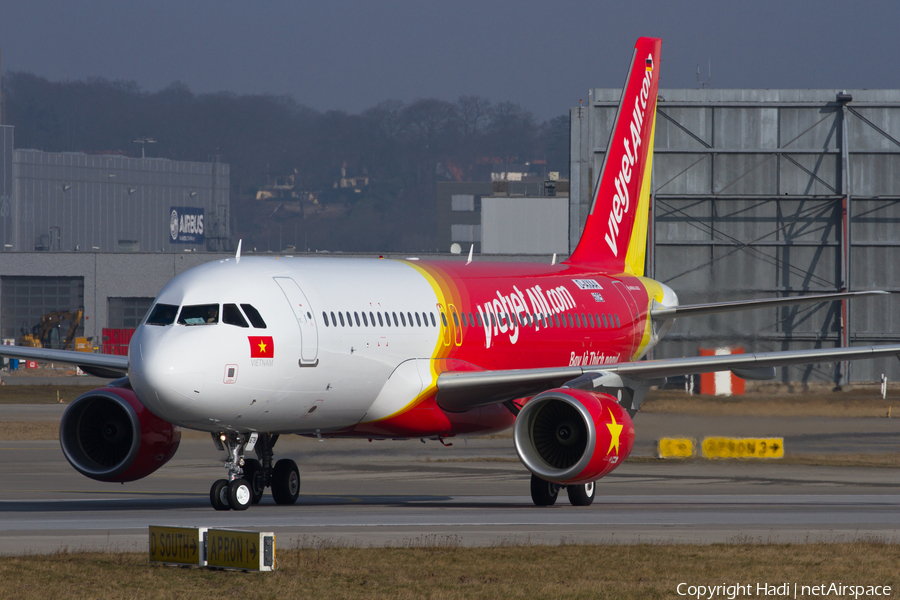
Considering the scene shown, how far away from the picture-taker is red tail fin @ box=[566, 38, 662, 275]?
3219cm

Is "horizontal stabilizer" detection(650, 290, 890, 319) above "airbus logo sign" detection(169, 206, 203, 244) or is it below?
below

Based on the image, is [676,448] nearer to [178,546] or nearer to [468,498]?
[468,498]

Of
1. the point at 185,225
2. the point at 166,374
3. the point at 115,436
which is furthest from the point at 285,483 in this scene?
the point at 185,225

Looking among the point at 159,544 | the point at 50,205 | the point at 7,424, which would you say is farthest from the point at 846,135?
the point at 50,205

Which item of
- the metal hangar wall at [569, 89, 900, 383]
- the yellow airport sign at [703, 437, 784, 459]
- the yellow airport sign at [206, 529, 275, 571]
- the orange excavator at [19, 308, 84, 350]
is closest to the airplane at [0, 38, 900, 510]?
the yellow airport sign at [206, 529, 275, 571]

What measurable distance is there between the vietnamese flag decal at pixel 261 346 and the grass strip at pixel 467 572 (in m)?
4.84

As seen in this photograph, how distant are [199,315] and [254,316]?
2.92ft

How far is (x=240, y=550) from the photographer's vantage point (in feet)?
46.6

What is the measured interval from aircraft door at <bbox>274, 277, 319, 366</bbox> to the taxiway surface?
2.59 meters

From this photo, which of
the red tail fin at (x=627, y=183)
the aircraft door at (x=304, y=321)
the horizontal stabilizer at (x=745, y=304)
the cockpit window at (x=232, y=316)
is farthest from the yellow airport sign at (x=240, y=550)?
the red tail fin at (x=627, y=183)

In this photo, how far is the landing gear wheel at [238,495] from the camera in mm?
20812

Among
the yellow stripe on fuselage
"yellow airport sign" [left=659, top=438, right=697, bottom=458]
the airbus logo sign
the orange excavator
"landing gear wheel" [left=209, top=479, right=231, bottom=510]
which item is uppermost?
the airbus logo sign

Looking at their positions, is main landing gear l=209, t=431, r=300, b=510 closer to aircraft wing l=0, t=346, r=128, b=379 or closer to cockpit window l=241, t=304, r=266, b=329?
cockpit window l=241, t=304, r=266, b=329

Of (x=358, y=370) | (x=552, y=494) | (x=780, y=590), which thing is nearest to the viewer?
(x=780, y=590)
